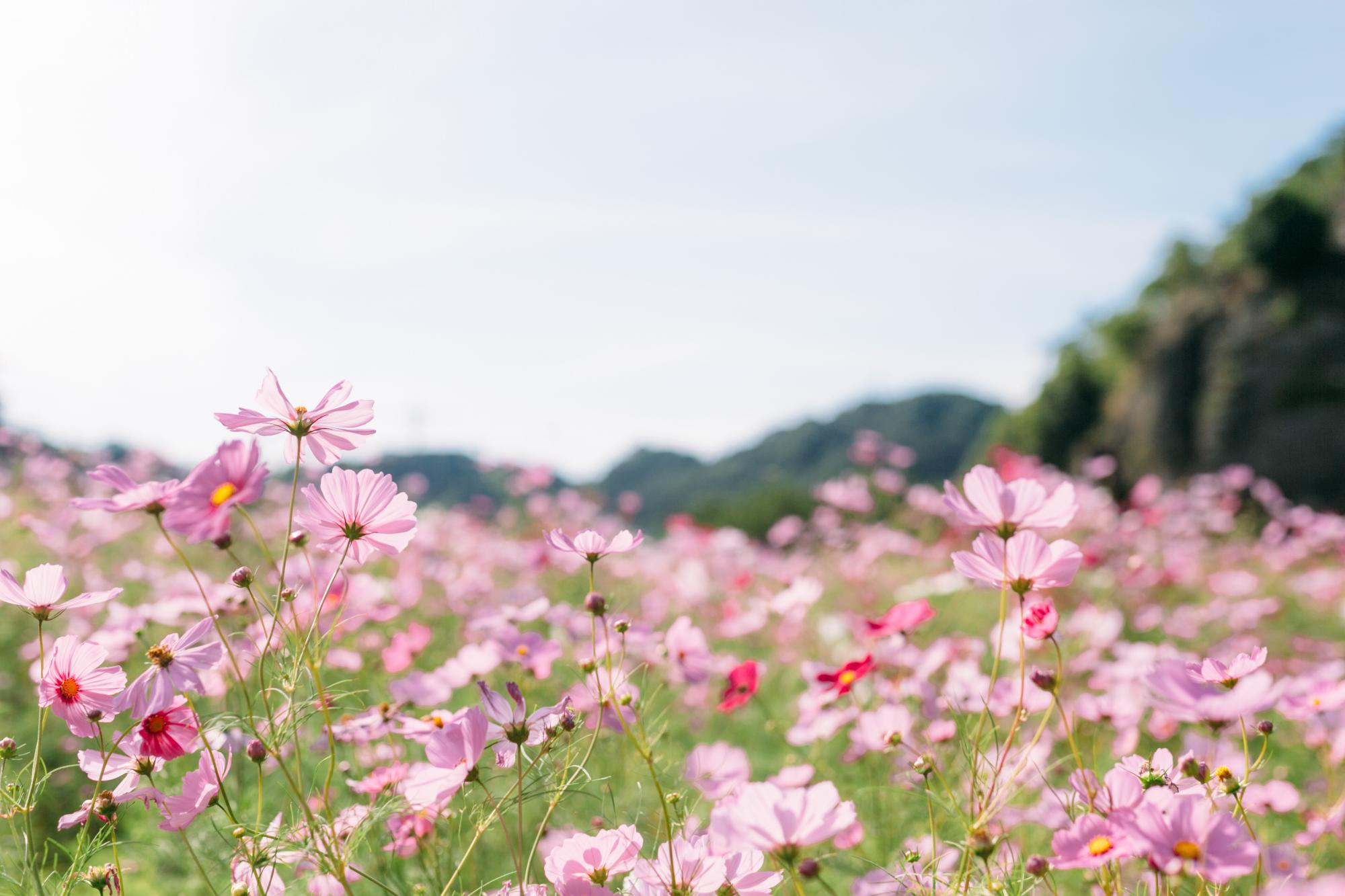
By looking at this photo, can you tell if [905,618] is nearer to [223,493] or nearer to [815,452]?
[223,493]

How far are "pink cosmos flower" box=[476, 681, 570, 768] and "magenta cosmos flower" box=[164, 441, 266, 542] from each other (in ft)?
1.04

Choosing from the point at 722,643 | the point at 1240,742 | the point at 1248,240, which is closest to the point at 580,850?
the point at 1240,742

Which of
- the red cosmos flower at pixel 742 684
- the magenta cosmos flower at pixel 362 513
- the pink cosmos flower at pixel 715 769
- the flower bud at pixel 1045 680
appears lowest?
the pink cosmos flower at pixel 715 769

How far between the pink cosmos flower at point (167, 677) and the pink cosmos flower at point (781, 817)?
0.60 m

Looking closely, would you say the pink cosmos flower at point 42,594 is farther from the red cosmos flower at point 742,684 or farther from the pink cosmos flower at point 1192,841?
the pink cosmos flower at point 1192,841

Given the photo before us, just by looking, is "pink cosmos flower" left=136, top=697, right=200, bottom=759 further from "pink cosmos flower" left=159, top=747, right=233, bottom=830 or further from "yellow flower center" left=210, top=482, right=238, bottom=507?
"yellow flower center" left=210, top=482, right=238, bottom=507

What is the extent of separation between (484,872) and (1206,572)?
18.4 ft

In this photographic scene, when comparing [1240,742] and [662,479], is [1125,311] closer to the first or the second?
[1240,742]

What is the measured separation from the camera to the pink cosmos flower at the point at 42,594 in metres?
0.93

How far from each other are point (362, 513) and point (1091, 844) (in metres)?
0.80

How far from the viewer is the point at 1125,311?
2030 centimetres

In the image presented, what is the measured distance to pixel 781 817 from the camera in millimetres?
755

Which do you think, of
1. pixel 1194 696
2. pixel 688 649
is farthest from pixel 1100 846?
pixel 688 649

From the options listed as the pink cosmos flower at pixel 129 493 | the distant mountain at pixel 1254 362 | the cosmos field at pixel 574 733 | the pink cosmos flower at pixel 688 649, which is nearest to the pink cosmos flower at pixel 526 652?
the cosmos field at pixel 574 733
